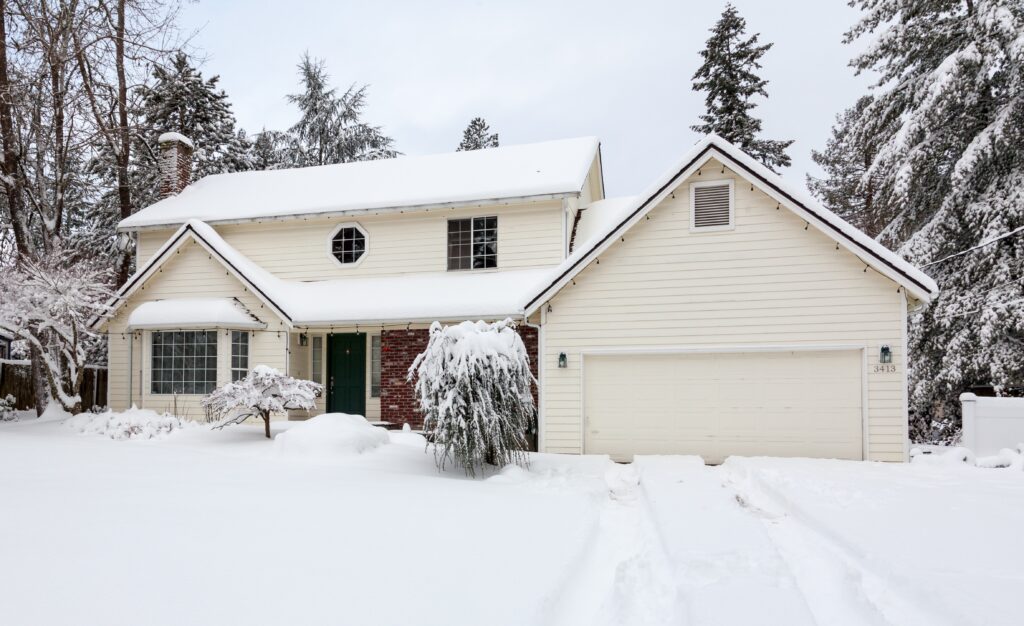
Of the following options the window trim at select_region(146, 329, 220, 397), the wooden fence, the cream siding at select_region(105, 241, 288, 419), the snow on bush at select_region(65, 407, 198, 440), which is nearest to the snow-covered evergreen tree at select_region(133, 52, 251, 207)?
the wooden fence

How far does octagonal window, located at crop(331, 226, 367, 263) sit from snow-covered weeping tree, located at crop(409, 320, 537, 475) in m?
7.18

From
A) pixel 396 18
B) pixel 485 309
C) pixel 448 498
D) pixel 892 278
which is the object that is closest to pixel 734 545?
pixel 448 498

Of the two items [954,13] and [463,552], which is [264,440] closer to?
[463,552]

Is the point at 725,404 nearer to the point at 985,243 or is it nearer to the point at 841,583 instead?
the point at 841,583

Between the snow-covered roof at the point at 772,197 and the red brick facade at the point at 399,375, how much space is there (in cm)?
359

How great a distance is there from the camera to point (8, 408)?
16.1m

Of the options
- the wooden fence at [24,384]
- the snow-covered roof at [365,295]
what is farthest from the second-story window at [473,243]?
the wooden fence at [24,384]

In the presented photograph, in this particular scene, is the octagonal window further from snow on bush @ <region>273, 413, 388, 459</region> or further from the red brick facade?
snow on bush @ <region>273, 413, 388, 459</region>

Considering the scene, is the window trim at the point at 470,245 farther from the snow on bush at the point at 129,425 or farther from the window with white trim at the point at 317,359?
the snow on bush at the point at 129,425

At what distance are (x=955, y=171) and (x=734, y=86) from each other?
478 inches

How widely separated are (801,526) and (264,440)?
28.4 ft

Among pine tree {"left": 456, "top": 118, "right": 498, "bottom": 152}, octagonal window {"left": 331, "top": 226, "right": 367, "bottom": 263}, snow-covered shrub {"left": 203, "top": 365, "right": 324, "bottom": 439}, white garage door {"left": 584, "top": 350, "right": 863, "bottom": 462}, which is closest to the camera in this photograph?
white garage door {"left": 584, "top": 350, "right": 863, "bottom": 462}

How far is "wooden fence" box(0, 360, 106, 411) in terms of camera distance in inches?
677

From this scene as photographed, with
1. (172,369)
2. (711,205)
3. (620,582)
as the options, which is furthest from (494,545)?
(172,369)
